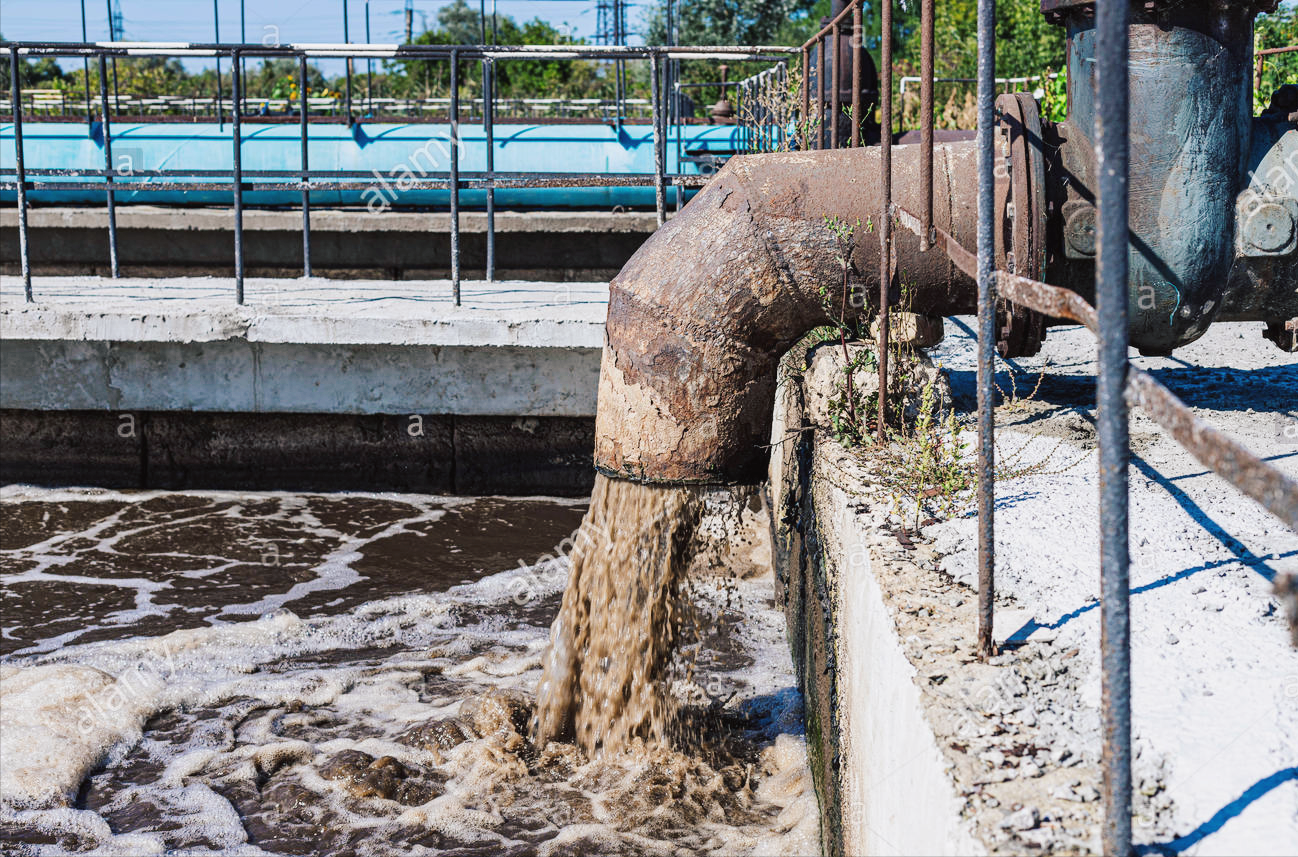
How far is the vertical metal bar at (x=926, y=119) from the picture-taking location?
8.52 ft

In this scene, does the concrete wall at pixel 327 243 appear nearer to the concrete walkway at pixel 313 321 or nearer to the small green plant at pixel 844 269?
the concrete walkway at pixel 313 321

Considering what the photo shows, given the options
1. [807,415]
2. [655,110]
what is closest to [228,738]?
[807,415]

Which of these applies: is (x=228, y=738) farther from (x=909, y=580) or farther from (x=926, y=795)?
(x=926, y=795)

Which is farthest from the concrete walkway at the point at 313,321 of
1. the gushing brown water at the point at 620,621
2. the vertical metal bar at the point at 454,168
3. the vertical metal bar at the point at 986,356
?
the vertical metal bar at the point at 986,356

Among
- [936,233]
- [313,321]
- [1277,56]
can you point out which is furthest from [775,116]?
[1277,56]

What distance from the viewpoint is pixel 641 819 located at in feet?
11.4

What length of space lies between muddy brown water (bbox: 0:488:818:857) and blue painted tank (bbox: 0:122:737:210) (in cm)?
555

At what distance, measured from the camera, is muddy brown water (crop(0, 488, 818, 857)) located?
3.51 m

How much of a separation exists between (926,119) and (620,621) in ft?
6.28

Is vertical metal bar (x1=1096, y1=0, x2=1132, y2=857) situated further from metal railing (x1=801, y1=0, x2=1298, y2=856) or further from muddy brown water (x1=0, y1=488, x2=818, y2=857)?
muddy brown water (x1=0, y1=488, x2=818, y2=857)

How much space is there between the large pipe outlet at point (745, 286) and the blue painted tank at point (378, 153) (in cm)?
832

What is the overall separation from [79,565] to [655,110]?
4.08 m

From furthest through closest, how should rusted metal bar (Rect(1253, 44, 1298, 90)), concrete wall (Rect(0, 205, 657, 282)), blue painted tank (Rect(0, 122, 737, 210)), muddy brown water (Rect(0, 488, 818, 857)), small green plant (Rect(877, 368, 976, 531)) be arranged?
blue painted tank (Rect(0, 122, 737, 210)) → concrete wall (Rect(0, 205, 657, 282)) → rusted metal bar (Rect(1253, 44, 1298, 90)) → muddy brown water (Rect(0, 488, 818, 857)) → small green plant (Rect(877, 368, 976, 531))

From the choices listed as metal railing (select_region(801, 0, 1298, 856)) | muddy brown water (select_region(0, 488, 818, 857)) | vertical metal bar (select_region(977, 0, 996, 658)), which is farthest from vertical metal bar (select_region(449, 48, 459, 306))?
metal railing (select_region(801, 0, 1298, 856))
